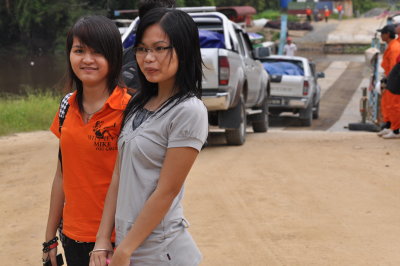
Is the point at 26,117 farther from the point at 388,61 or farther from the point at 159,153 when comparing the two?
the point at 159,153

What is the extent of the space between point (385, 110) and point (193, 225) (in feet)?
20.8

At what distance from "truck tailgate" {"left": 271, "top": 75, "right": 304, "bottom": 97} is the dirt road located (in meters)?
8.70

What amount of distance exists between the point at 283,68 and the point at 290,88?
905 millimetres

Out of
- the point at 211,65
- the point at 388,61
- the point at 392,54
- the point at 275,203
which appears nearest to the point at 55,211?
the point at 275,203

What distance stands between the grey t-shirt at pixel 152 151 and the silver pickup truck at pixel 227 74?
7.66 meters

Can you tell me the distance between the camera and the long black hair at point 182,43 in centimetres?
283

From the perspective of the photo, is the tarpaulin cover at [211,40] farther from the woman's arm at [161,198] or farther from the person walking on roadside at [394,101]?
the woman's arm at [161,198]

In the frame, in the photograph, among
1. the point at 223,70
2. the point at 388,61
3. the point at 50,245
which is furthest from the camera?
the point at 388,61

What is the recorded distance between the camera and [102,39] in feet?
10.6

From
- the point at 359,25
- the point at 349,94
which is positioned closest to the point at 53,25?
the point at 349,94

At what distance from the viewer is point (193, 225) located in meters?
6.58

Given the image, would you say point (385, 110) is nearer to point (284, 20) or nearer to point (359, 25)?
point (284, 20)

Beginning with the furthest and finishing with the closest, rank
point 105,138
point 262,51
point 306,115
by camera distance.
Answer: point 306,115
point 262,51
point 105,138

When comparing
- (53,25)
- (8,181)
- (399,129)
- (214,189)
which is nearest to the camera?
(214,189)
